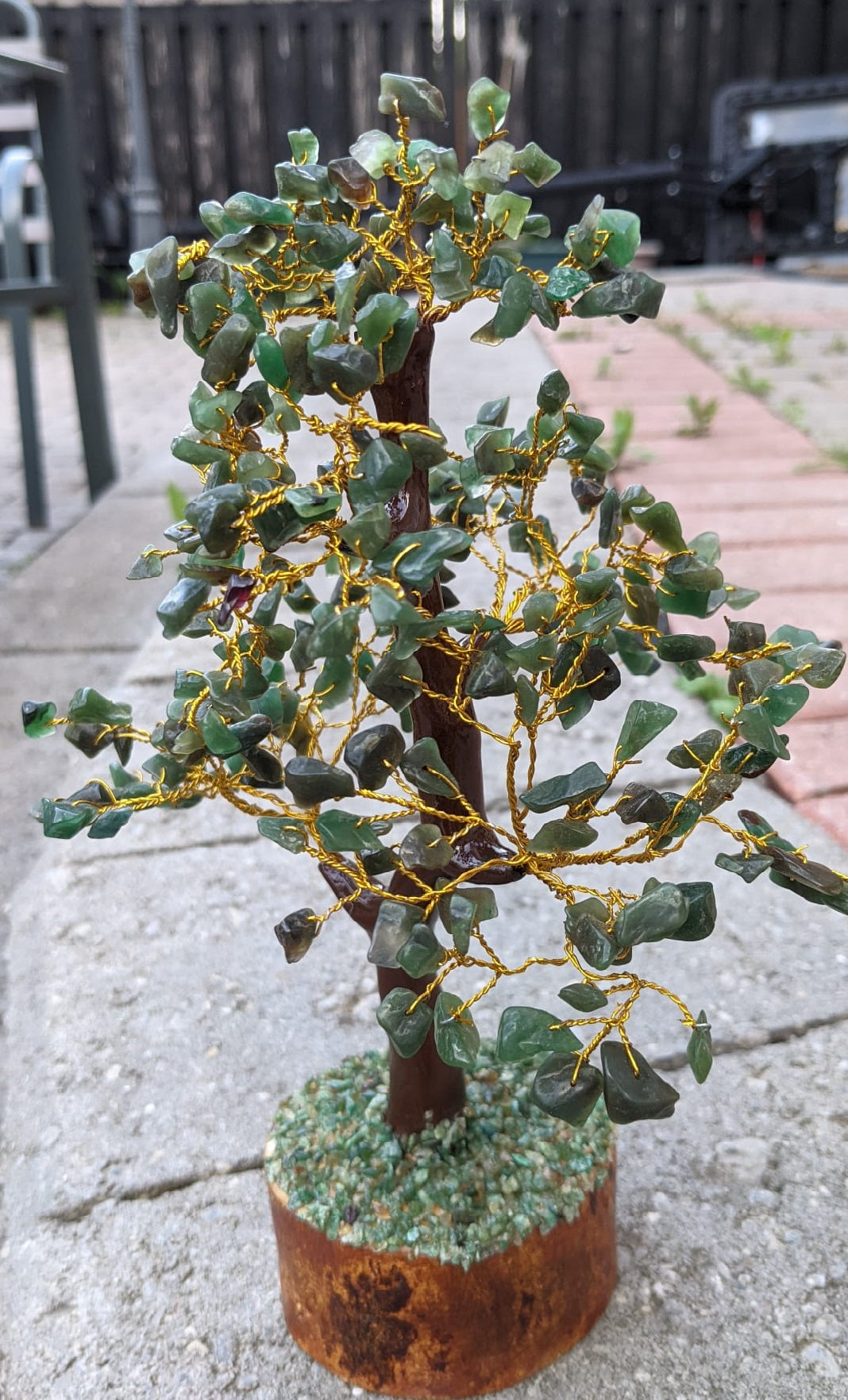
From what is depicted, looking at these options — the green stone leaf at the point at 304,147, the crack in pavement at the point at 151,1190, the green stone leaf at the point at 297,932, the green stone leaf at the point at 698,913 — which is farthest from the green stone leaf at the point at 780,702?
the crack in pavement at the point at 151,1190

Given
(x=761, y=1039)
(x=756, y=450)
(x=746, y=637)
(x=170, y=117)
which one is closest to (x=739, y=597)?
(x=746, y=637)

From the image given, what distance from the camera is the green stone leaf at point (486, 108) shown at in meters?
0.67

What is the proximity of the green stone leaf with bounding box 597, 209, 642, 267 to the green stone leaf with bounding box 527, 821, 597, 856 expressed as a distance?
1.10 feet

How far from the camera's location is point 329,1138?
98 centimetres

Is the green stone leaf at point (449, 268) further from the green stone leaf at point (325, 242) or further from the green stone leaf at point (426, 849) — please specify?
the green stone leaf at point (426, 849)

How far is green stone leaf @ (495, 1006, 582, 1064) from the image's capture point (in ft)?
2.35

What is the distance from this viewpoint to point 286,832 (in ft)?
2.56

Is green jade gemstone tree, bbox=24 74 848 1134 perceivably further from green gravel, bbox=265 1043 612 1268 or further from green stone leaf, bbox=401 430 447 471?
green gravel, bbox=265 1043 612 1268

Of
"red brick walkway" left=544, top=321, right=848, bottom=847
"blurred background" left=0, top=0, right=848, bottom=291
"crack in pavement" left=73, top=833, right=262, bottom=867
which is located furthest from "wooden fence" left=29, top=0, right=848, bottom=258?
"crack in pavement" left=73, top=833, right=262, bottom=867

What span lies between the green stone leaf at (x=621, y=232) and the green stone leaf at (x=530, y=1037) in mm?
445

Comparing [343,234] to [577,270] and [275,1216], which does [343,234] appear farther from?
[275,1216]

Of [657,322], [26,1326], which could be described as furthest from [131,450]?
[26,1326]

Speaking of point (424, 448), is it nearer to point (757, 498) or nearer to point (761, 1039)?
point (761, 1039)

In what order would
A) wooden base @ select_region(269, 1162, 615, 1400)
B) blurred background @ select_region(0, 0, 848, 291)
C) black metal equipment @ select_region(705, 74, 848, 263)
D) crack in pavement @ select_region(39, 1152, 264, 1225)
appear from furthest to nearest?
blurred background @ select_region(0, 0, 848, 291) → black metal equipment @ select_region(705, 74, 848, 263) → crack in pavement @ select_region(39, 1152, 264, 1225) → wooden base @ select_region(269, 1162, 615, 1400)
